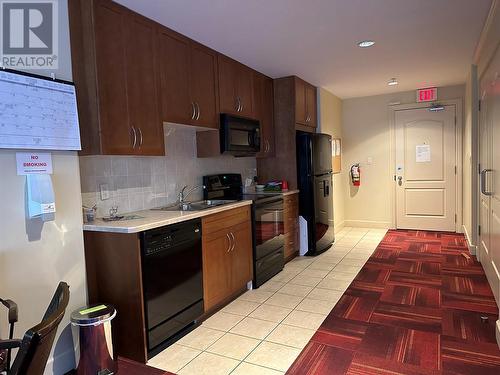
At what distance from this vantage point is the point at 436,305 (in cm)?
299

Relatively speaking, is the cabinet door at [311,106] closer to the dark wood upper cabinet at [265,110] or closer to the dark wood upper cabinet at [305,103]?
the dark wood upper cabinet at [305,103]

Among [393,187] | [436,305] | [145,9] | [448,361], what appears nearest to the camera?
[448,361]

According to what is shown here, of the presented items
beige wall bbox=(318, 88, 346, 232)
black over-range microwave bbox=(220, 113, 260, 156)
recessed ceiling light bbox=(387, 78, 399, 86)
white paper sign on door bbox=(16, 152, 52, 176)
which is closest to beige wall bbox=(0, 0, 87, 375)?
white paper sign on door bbox=(16, 152, 52, 176)

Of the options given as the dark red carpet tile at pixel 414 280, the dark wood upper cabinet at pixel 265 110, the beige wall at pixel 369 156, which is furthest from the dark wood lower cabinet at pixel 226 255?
the beige wall at pixel 369 156

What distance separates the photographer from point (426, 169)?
5809 mm

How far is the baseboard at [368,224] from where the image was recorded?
20.3 ft

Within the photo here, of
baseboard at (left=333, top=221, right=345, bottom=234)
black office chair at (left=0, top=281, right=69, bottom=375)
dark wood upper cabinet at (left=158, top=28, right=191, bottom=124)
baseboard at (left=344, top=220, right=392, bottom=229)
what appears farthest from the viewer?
baseboard at (left=344, top=220, right=392, bottom=229)

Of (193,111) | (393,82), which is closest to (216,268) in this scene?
(193,111)

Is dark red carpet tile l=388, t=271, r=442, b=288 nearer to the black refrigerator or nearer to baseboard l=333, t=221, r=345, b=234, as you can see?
the black refrigerator

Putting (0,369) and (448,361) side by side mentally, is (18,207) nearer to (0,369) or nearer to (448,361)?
(0,369)

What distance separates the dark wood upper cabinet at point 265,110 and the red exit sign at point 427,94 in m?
2.69

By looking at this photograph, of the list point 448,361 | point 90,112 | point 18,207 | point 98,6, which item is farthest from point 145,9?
point 448,361

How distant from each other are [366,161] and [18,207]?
17.9ft

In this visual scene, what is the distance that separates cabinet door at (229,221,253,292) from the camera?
3.17 metres
